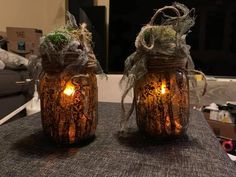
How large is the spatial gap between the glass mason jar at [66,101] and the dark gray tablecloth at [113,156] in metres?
0.03

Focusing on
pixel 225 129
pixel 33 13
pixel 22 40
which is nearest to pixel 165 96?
pixel 225 129

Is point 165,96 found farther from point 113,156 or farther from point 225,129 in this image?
point 225,129

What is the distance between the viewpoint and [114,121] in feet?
2.31

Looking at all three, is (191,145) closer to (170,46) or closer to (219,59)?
(170,46)

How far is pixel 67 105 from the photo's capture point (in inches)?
20.0

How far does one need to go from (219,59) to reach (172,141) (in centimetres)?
172

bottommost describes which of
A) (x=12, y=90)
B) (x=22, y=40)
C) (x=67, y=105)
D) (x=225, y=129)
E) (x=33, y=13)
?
(x=225, y=129)

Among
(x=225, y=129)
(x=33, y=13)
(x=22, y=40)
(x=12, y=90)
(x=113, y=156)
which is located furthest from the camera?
(x=33, y=13)

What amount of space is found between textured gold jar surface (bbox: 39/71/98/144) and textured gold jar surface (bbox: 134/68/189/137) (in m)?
0.11

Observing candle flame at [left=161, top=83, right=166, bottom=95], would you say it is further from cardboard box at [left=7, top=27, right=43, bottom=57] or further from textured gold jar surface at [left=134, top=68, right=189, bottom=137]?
cardboard box at [left=7, top=27, right=43, bottom=57]

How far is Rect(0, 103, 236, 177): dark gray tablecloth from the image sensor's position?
419mm

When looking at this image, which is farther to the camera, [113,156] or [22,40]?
[22,40]

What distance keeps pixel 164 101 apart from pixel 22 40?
77.0 inches

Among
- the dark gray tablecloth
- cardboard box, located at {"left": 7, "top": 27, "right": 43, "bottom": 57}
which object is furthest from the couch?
the dark gray tablecloth
